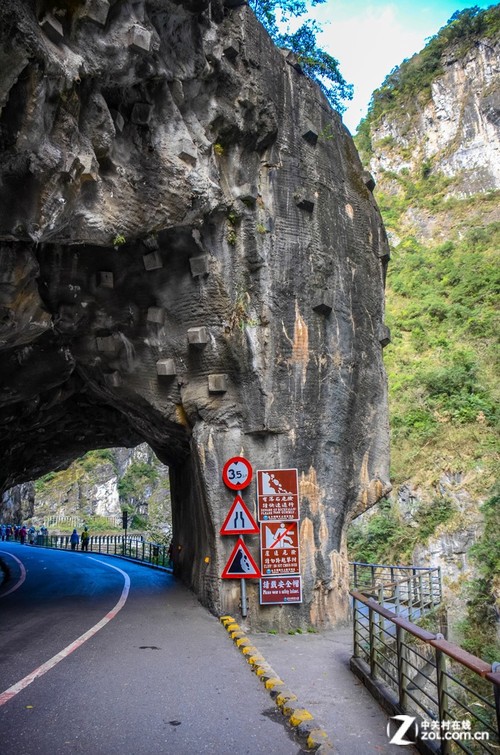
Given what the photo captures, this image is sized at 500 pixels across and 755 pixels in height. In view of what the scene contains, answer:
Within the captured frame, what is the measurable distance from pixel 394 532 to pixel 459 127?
134 feet

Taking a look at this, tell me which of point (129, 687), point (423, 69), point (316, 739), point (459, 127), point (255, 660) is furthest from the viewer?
point (423, 69)

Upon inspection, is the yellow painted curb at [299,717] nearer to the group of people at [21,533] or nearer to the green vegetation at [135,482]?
the group of people at [21,533]

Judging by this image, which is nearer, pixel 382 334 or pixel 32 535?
pixel 382 334

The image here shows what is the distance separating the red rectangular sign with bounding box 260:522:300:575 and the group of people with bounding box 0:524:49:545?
34.3m

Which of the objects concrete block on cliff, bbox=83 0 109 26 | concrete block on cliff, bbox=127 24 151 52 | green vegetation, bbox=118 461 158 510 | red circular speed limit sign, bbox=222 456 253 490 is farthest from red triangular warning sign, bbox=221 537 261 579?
green vegetation, bbox=118 461 158 510

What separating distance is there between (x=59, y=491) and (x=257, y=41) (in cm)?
5377

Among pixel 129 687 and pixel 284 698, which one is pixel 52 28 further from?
pixel 284 698

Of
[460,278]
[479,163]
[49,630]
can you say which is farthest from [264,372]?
[479,163]

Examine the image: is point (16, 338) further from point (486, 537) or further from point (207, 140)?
point (486, 537)

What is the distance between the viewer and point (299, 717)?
459cm

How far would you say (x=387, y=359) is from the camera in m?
38.6

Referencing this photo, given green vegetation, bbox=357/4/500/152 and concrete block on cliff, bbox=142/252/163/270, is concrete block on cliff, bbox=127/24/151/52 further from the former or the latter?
green vegetation, bbox=357/4/500/152

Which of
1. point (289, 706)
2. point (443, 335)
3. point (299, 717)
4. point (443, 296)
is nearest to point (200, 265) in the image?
point (289, 706)

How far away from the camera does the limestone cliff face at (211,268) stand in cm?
794
